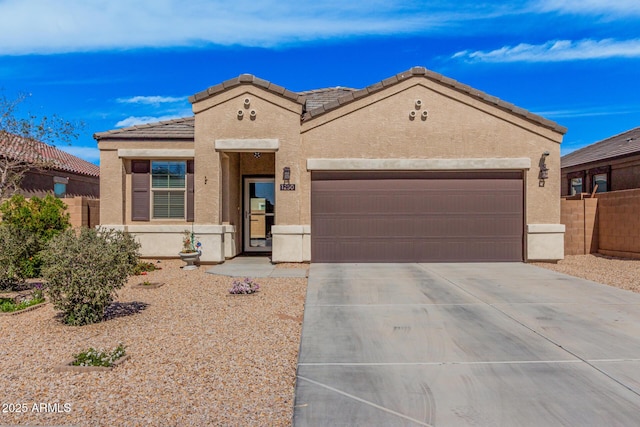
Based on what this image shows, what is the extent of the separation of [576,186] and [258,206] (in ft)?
57.3

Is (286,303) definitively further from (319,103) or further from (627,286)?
(319,103)

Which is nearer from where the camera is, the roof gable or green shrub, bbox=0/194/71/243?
green shrub, bbox=0/194/71/243

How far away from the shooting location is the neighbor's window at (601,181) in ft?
67.1

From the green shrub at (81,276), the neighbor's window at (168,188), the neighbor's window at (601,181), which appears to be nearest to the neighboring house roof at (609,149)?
the neighbor's window at (601,181)

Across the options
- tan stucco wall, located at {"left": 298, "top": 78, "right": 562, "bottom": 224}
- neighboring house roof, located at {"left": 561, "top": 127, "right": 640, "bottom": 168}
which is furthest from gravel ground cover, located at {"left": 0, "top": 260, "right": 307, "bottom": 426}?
neighboring house roof, located at {"left": 561, "top": 127, "right": 640, "bottom": 168}

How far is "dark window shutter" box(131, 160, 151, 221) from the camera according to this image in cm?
1380

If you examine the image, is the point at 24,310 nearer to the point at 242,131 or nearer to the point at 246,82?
the point at 242,131

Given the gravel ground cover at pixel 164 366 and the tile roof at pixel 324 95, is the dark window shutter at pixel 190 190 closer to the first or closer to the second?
the tile roof at pixel 324 95

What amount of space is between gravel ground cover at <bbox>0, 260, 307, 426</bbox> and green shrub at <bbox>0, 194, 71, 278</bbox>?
126 inches

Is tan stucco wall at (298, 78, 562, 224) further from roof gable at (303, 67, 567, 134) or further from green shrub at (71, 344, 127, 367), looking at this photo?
green shrub at (71, 344, 127, 367)

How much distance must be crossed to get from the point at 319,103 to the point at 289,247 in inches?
241

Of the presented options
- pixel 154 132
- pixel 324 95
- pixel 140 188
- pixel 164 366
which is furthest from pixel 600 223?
pixel 164 366

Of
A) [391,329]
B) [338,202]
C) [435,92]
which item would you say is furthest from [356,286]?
[435,92]

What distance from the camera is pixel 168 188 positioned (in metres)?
13.9
